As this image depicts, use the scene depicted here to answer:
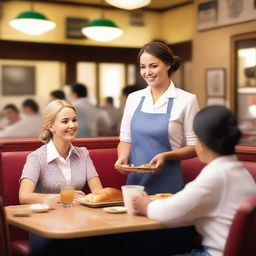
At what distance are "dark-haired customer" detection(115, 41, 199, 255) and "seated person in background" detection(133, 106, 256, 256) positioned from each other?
825 millimetres

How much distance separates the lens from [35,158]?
3.25 metres

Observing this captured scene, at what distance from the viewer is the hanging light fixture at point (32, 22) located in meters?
7.93

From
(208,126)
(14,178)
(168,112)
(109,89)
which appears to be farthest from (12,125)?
(208,126)

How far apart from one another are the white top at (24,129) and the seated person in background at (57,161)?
4298 millimetres

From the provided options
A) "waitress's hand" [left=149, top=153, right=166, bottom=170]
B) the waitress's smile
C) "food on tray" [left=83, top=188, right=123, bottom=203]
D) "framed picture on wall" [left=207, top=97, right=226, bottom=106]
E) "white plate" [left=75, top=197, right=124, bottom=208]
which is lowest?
"white plate" [left=75, top=197, right=124, bottom=208]

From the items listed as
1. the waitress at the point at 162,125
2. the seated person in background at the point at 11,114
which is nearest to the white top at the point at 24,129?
the seated person in background at the point at 11,114

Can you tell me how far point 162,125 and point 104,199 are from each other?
0.59 meters

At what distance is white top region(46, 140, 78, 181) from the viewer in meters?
3.28

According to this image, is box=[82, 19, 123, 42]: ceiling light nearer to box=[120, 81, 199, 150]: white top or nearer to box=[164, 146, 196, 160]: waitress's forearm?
box=[120, 81, 199, 150]: white top

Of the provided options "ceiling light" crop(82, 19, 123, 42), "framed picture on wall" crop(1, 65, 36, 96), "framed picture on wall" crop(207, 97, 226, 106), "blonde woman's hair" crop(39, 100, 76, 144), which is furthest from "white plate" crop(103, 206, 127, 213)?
"framed picture on wall" crop(1, 65, 36, 96)

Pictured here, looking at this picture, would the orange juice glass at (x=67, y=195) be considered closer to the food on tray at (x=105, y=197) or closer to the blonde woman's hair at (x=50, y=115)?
the food on tray at (x=105, y=197)

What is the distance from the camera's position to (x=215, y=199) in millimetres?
2221

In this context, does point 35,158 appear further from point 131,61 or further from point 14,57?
point 131,61

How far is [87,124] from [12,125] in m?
1.40
